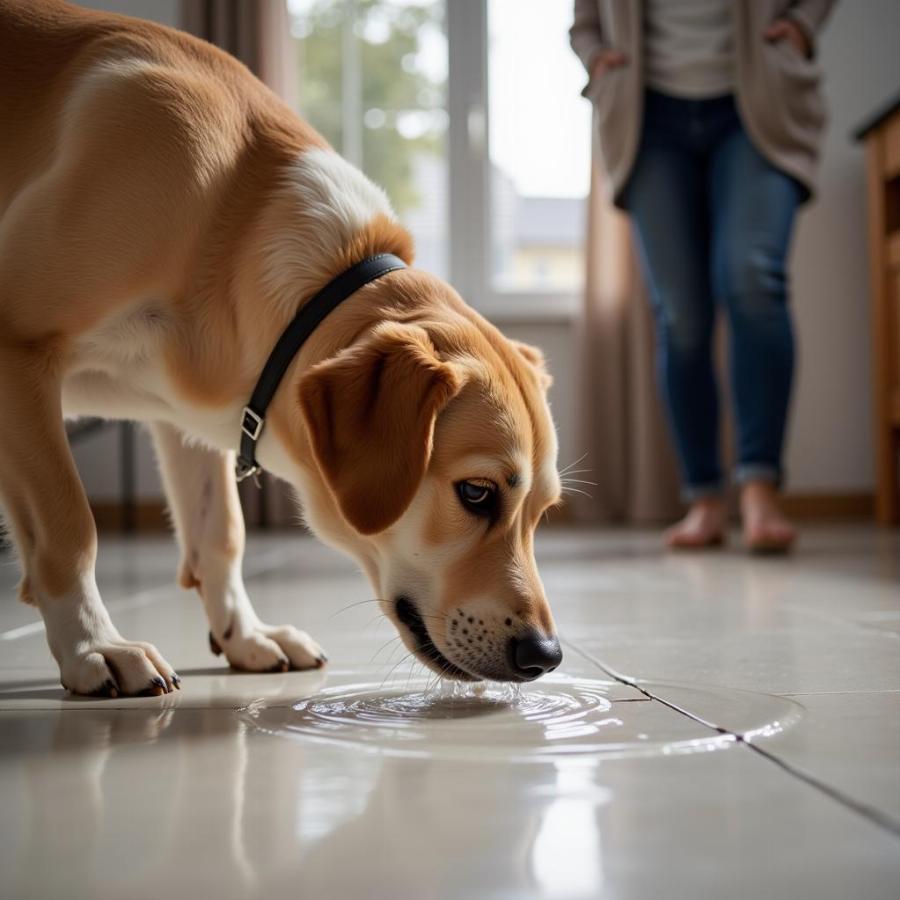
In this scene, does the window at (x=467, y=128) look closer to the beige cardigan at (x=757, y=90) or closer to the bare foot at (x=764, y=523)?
the beige cardigan at (x=757, y=90)

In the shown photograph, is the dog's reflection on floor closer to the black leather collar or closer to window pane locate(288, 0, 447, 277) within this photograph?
the black leather collar

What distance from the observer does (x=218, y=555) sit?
1.75 meters

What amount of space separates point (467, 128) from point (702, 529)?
9.09 feet

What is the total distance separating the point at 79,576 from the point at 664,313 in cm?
254

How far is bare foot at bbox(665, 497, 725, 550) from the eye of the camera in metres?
3.63

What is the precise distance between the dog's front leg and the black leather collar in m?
0.25

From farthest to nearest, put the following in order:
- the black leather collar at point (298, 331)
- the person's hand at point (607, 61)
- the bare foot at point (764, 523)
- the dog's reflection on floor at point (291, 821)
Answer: the person's hand at point (607, 61)
the bare foot at point (764, 523)
the black leather collar at point (298, 331)
the dog's reflection on floor at point (291, 821)

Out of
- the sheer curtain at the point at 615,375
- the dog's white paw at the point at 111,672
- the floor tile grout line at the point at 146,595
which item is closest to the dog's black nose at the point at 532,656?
the dog's white paw at the point at 111,672

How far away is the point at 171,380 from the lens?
61.7 inches

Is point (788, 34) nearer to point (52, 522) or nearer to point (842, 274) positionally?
point (842, 274)

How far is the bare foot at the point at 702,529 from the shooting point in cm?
363

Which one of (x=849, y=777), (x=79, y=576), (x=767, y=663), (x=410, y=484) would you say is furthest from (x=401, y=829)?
(x=767, y=663)

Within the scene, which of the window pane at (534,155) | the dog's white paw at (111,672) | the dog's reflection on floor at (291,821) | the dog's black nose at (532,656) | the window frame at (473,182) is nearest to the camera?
the dog's reflection on floor at (291,821)

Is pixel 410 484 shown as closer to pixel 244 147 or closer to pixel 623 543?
pixel 244 147
